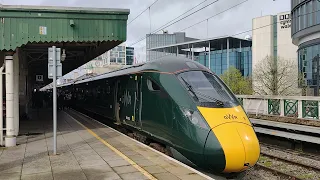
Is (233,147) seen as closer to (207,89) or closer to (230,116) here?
(230,116)

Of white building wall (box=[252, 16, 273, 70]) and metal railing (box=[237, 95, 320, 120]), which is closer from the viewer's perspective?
metal railing (box=[237, 95, 320, 120])

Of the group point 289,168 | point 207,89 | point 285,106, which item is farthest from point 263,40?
point 207,89

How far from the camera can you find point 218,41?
83.4 metres

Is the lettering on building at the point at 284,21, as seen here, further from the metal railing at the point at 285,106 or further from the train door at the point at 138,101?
the train door at the point at 138,101

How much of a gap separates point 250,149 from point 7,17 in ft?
27.5

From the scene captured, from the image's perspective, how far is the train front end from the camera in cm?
743

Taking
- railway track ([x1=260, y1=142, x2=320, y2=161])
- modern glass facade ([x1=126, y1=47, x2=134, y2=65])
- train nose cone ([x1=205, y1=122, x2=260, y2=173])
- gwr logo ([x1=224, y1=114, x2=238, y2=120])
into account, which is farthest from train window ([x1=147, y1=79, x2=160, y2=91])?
modern glass facade ([x1=126, y1=47, x2=134, y2=65])

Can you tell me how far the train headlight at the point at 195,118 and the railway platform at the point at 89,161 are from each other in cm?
101

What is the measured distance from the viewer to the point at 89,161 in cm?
848

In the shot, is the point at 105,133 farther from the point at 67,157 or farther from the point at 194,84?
the point at 194,84

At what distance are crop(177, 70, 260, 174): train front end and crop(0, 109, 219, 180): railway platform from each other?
62cm

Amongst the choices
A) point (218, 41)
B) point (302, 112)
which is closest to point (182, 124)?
point (302, 112)

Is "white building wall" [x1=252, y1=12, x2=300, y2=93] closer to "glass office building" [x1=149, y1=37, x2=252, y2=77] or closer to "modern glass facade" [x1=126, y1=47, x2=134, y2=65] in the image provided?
"glass office building" [x1=149, y1=37, x2=252, y2=77]

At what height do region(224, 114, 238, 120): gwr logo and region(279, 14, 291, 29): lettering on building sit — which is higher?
region(279, 14, 291, 29): lettering on building
